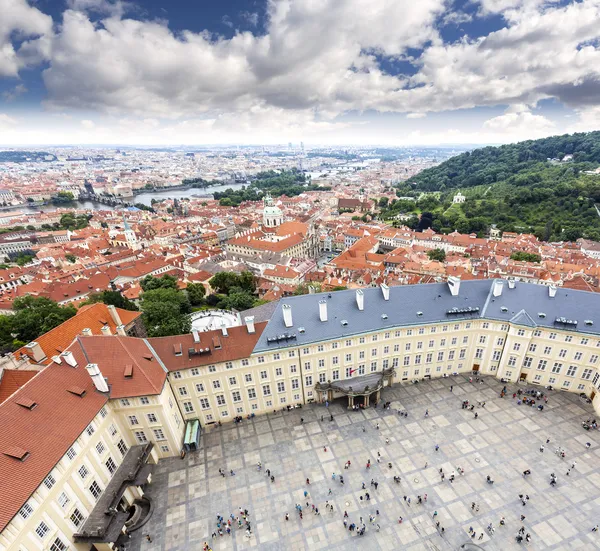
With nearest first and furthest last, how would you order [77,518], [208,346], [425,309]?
[77,518] → [208,346] → [425,309]

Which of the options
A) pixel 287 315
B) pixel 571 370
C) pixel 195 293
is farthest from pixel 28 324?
pixel 571 370

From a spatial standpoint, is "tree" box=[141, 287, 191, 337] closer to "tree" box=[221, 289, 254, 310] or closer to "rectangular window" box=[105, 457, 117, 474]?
Result: "tree" box=[221, 289, 254, 310]

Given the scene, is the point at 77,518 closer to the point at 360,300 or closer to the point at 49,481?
the point at 49,481

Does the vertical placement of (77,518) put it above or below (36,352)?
below

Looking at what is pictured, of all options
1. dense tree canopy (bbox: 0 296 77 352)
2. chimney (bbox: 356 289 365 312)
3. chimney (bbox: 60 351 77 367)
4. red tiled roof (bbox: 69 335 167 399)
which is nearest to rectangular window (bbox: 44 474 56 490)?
red tiled roof (bbox: 69 335 167 399)

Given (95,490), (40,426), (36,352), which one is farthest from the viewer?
(36,352)

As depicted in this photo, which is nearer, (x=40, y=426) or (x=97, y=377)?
(x=40, y=426)
